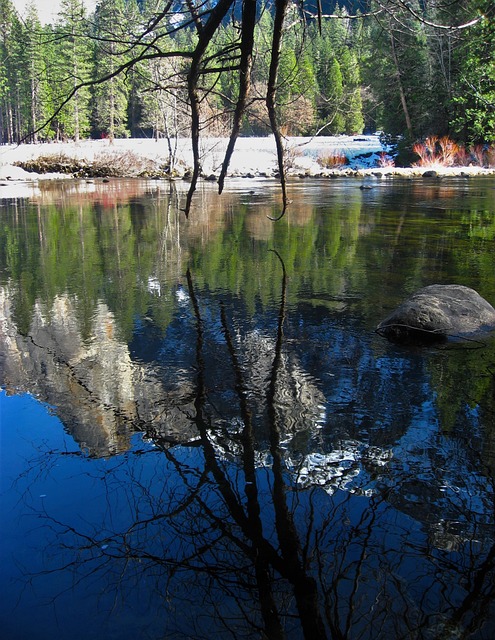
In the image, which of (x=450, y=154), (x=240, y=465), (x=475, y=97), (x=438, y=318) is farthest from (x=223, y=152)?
(x=240, y=465)

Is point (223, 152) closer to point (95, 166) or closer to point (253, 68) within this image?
point (95, 166)

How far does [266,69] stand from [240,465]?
12.3 ft

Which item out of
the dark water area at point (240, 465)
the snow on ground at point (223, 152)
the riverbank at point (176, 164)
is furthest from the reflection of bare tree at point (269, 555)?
the snow on ground at point (223, 152)

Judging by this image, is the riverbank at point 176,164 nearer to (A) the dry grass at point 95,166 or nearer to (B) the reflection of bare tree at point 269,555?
(A) the dry grass at point 95,166

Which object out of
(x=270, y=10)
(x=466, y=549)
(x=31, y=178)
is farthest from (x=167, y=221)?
(x=31, y=178)

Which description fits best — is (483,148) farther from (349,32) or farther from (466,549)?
(466,549)

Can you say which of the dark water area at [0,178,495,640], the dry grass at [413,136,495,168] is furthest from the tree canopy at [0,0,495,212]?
the dark water area at [0,178,495,640]

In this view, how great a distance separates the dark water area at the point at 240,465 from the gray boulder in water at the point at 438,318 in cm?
18

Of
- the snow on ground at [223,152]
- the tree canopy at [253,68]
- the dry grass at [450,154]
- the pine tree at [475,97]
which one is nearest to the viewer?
the tree canopy at [253,68]

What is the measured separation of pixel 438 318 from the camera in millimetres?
5789

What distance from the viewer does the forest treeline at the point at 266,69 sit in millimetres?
4316

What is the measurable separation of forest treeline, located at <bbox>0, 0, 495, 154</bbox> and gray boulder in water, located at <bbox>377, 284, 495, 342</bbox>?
185cm

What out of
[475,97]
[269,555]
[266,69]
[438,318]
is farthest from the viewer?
[475,97]

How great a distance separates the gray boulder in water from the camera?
5.73 metres
